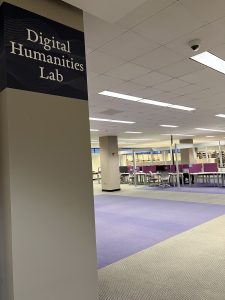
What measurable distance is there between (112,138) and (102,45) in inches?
394

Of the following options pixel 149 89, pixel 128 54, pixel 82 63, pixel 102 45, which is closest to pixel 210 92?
pixel 149 89

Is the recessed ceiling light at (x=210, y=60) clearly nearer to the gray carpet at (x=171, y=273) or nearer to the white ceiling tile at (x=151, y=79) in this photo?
the white ceiling tile at (x=151, y=79)

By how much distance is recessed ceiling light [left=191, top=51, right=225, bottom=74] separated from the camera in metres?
3.66

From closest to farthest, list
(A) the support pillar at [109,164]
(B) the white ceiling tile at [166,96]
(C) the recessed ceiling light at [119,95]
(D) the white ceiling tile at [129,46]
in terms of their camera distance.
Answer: (D) the white ceiling tile at [129,46] < (C) the recessed ceiling light at [119,95] < (B) the white ceiling tile at [166,96] < (A) the support pillar at [109,164]

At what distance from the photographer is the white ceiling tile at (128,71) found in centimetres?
392

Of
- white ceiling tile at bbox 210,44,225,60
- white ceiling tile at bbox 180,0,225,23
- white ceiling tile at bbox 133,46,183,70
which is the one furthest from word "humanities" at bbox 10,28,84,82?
white ceiling tile at bbox 210,44,225,60

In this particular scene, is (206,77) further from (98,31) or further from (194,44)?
(98,31)

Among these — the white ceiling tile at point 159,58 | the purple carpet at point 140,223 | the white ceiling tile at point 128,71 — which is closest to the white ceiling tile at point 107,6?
the white ceiling tile at point 159,58

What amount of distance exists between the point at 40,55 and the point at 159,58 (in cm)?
213

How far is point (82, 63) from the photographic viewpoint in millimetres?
2336

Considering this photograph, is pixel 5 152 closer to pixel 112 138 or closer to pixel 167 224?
pixel 167 224

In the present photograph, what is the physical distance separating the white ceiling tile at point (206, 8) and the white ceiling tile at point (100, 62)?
130 centimetres

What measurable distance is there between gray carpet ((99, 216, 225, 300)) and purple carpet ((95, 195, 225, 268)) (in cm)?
32

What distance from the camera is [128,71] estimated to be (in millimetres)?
4117
